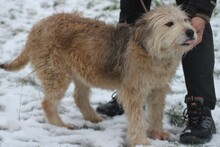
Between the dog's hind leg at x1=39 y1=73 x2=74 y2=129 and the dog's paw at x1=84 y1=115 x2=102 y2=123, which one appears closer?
the dog's hind leg at x1=39 y1=73 x2=74 y2=129

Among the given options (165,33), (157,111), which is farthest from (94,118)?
(165,33)

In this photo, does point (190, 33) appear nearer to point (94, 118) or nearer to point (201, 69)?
point (201, 69)

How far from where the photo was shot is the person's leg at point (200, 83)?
4434 millimetres

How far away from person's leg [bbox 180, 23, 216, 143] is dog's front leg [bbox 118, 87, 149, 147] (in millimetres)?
474

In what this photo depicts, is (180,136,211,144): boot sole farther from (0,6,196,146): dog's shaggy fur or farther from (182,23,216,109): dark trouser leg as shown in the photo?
(182,23,216,109): dark trouser leg

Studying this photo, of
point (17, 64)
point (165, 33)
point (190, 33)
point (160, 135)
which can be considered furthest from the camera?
point (17, 64)

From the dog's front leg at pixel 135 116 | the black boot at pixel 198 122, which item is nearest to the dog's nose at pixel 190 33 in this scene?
the dog's front leg at pixel 135 116

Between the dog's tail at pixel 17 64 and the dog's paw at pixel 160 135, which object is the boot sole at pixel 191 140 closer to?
the dog's paw at pixel 160 135

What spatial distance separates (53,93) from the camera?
4586mm

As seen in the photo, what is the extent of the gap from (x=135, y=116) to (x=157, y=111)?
14.1 inches

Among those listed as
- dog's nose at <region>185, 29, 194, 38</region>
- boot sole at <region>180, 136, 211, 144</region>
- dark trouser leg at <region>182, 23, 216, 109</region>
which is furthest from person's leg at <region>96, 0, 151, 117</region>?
dog's nose at <region>185, 29, 194, 38</region>

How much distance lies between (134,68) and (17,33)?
3731 mm

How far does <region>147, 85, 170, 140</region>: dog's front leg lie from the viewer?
4391 millimetres

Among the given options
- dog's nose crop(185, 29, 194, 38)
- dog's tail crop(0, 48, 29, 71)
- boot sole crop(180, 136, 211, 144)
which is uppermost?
dog's nose crop(185, 29, 194, 38)
